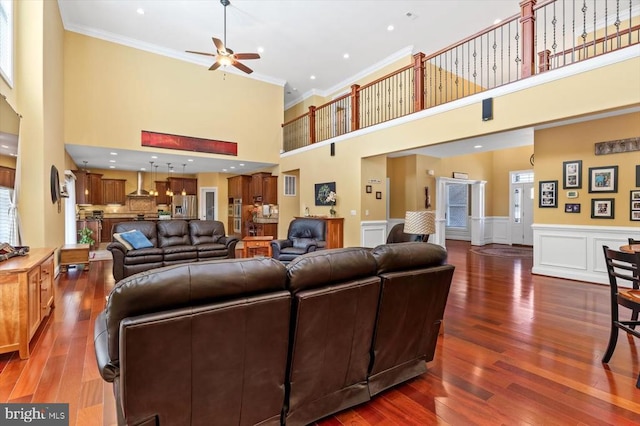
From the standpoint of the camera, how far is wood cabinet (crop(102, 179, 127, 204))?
11.0m

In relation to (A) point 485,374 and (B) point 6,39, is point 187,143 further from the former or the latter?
(A) point 485,374

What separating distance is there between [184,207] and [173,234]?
6.49 metres

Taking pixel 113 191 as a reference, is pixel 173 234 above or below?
below

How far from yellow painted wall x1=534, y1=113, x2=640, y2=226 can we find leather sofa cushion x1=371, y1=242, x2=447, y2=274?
4.53 m

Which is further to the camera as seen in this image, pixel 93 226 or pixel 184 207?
pixel 184 207

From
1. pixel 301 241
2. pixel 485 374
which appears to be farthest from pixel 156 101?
pixel 485 374

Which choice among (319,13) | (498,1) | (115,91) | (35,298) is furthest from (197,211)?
(498,1)

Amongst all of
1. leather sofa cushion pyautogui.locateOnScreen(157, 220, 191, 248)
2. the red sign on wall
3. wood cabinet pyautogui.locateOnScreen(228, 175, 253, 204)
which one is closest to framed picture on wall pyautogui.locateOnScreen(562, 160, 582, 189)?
leather sofa cushion pyautogui.locateOnScreen(157, 220, 191, 248)

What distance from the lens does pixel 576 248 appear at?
5.11 meters

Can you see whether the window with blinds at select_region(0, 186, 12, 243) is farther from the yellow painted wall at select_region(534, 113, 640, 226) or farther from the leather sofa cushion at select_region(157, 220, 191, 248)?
the yellow painted wall at select_region(534, 113, 640, 226)

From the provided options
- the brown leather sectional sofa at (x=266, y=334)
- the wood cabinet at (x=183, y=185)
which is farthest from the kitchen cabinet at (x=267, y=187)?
the brown leather sectional sofa at (x=266, y=334)

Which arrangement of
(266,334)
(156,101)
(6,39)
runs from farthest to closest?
(156,101) → (6,39) → (266,334)

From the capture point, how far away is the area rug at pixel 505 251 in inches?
307

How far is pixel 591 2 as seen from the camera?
5.49 metres
